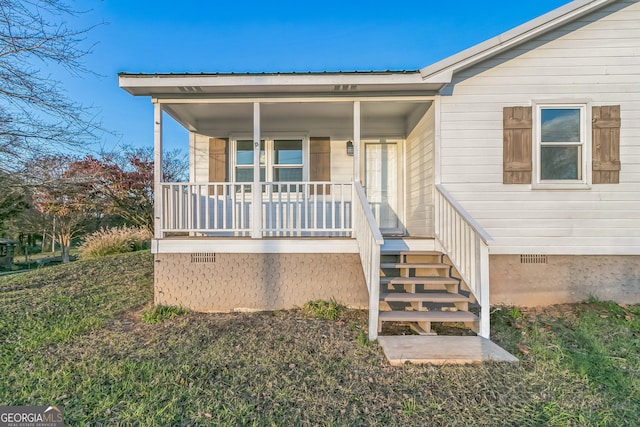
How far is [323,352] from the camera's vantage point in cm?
358

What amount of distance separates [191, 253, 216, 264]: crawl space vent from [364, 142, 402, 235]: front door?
3.55 metres

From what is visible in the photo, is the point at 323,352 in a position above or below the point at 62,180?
below

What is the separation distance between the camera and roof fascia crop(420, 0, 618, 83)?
4.95 metres

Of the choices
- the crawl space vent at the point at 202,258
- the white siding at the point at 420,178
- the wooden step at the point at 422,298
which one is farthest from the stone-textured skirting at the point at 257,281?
the white siding at the point at 420,178

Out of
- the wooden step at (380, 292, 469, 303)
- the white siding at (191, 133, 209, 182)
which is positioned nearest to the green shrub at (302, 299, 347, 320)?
the wooden step at (380, 292, 469, 303)

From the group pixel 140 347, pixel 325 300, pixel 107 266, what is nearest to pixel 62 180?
pixel 107 266

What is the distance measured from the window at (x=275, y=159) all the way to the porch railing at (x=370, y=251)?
7.99 feet

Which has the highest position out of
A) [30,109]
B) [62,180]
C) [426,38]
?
[426,38]

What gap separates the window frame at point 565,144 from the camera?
5156 mm

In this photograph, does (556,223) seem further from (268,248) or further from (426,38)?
(426,38)

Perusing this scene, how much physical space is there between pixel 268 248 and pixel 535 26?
5287 millimetres

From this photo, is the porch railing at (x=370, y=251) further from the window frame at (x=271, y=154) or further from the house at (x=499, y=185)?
the window frame at (x=271, y=154)

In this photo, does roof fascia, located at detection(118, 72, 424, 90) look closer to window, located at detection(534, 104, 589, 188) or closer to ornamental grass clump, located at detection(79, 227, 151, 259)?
window, located at detection(534, 104, 589, 188)

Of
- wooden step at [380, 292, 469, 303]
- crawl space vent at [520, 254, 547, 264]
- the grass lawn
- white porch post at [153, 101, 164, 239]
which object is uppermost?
white porch post at [153, 101, 164, 239]
